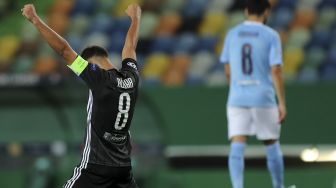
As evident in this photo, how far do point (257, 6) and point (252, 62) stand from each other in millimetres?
589

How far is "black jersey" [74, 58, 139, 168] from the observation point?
8008 mm

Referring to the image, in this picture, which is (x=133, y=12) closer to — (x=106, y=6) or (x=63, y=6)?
(x=106, y=6)

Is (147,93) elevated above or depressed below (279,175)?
above

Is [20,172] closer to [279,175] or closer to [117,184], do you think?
[279,175]

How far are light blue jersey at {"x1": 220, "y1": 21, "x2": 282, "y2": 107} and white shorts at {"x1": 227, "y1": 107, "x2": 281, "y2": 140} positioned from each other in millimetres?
69

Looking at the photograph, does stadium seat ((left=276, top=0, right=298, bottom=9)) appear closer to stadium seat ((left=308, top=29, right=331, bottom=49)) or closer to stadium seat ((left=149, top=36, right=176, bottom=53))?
stadium seat ((left=308, top=29, right=331, bottom=49))

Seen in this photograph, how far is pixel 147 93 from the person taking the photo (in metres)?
13.7

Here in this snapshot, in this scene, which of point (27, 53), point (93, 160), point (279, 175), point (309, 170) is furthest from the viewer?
point (27, 53)

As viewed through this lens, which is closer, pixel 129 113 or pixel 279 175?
pixel 129 113

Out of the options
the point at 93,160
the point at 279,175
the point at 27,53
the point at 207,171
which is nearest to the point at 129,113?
the point at 93,160

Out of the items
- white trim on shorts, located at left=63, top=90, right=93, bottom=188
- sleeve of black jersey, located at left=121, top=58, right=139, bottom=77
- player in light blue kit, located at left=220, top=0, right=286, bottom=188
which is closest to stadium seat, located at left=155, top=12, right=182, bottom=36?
player in light blue kit, located at left=220, top=0, right=286, bottom=188

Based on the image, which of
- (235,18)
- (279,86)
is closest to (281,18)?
(235,18)

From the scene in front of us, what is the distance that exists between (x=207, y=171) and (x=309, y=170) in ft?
4.45

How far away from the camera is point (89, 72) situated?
7.88 m
